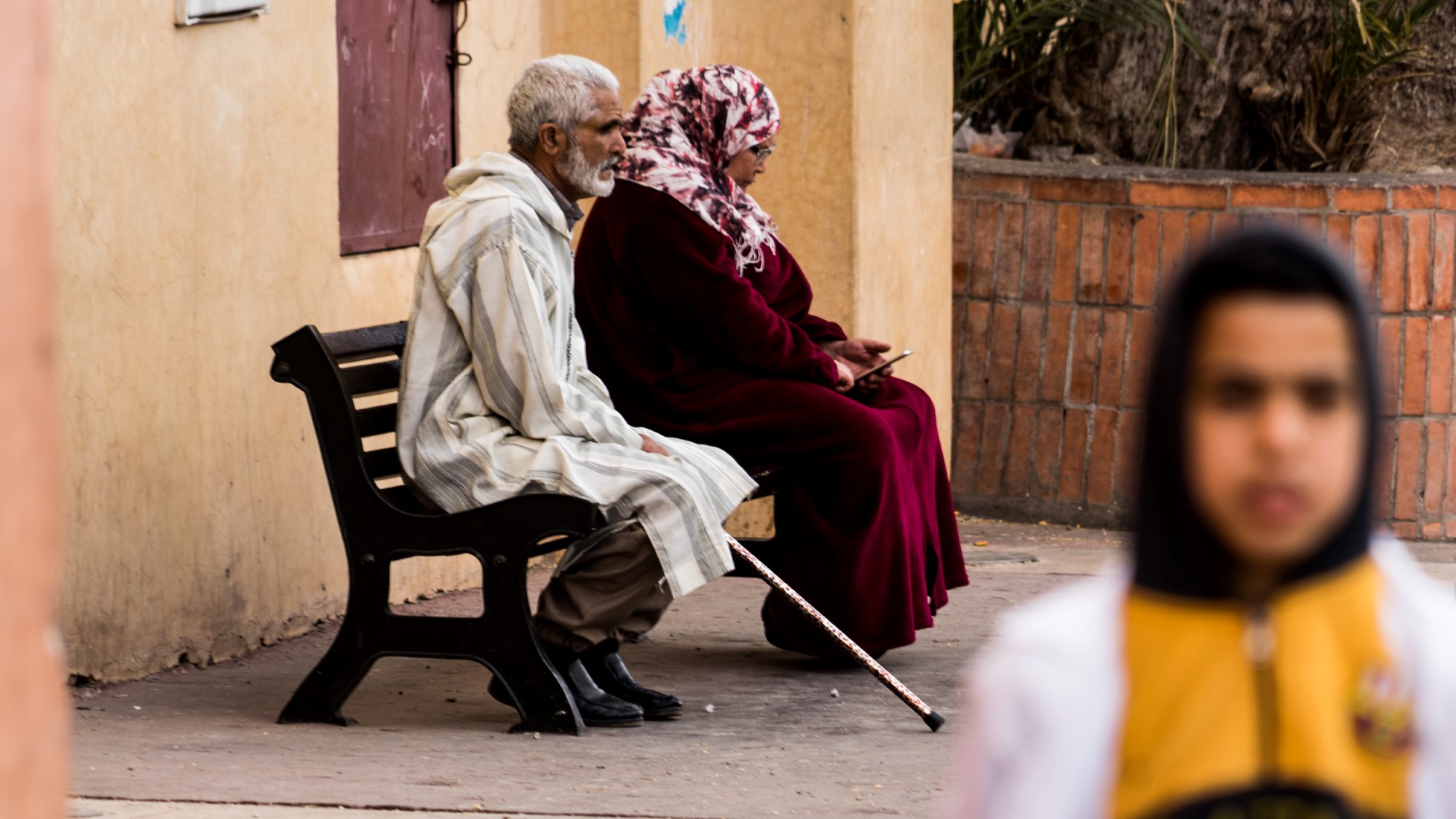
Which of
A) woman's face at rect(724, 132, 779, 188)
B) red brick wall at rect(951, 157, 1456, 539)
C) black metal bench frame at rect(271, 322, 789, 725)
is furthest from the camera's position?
red brick wall at rect(951, 157, 1456, 539)

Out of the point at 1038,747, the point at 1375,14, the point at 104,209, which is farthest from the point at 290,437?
the point at 1375,14

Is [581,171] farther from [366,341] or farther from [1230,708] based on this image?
[1230,708]

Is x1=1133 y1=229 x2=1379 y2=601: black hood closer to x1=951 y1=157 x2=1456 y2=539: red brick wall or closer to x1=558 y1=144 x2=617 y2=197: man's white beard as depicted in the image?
x1=558 y1=144 x2=617 y2=197: man's white beard

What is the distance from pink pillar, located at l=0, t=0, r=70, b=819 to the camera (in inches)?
77.6

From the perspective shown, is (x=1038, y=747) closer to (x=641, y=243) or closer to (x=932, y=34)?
(x=641, y=243)

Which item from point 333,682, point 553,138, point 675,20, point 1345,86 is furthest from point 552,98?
point 1345,86

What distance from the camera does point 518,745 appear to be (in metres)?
4.25

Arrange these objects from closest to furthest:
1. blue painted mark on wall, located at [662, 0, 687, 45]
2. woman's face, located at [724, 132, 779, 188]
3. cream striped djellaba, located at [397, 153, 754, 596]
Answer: cream striped djellaba, located at [397, 153, 754, 596], woman's face, located at [724, 132, 779, 188], blue painted mark on wall, located at [662, 0, 687, 45]

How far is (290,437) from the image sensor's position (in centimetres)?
537

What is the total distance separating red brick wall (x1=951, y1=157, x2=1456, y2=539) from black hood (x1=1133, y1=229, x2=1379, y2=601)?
6037 millimetres

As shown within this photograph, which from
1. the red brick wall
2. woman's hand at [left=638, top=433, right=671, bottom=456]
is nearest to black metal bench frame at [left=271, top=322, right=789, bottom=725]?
woman's hand at [left=638, top=433, right=671, bottom=456]

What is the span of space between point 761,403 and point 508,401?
802 millimetres

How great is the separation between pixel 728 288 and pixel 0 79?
10.2ft

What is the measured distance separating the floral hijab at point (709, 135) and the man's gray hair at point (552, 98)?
0.38 m
